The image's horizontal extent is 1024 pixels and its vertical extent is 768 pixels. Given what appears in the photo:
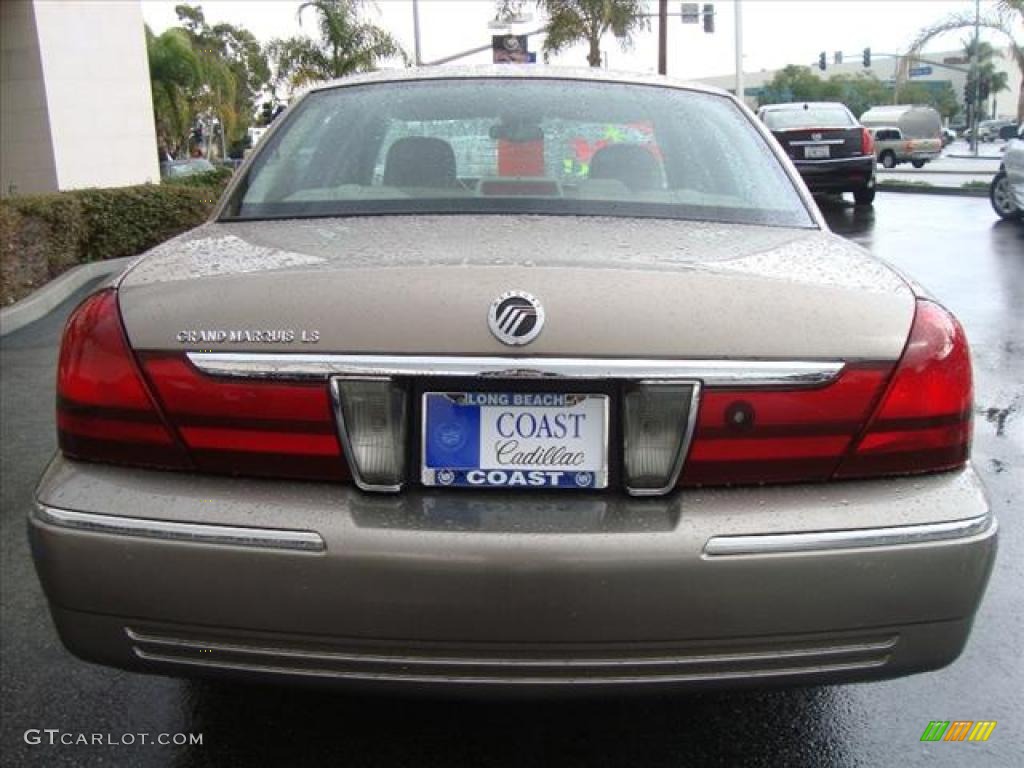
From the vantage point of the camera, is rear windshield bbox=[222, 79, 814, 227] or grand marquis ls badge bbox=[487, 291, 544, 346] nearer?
grand marquis ls badge bbox=[487, 291, 544, 346]

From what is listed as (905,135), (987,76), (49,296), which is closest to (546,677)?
(49,296)

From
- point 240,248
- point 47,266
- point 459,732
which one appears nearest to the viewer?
point 240,248

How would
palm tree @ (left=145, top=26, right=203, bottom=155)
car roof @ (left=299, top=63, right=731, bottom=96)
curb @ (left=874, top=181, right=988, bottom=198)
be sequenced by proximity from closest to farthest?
car roof @ (left=299, top=63, right=731, bottom=96) < curb @ (left=874, top=181, right=988, bottom=198) < palm tree @ (left=145, top=26, right=203, bottom=155)

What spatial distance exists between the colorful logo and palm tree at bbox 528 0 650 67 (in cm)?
2565

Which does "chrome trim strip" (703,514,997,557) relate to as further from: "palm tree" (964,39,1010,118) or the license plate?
"palm tree" (964,39,1010,118)

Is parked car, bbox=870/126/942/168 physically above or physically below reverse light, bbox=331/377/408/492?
below

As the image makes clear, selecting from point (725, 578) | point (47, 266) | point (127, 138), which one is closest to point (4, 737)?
point (725, 578)

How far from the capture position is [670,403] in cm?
193

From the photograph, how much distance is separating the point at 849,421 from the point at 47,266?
29.7 ft

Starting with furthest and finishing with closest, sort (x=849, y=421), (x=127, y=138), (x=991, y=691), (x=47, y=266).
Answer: (x=127, y=138) < (x=47, y=266) < (x=991, y=691) < (x=849, y=421)

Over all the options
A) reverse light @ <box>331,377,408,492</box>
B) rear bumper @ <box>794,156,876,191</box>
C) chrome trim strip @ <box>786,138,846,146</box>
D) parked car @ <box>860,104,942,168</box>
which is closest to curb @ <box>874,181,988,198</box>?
rear bumper @ <box>794,156,876,191</box>

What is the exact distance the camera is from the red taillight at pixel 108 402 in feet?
6.59

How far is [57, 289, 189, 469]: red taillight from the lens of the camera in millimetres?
2010

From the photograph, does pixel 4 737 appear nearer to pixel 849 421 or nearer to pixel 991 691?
pixel 849 421
